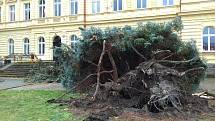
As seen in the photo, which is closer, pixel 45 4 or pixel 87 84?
pixel 87 84

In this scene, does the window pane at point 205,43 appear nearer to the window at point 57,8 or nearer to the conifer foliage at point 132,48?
the conifer foliage at point 132,48

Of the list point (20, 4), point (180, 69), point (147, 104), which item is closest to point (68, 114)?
point (147, 104)

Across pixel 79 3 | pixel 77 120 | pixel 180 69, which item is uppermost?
pixel 79 3

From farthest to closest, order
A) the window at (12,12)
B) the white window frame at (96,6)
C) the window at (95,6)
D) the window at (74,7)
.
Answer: the window at (12,12) → the window at (74,7) → the window at (95,6) → the white window frame at (96,6)

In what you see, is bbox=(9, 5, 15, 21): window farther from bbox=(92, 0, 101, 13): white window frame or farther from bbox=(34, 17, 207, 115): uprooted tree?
bbox=(34, 17, 207, 115): uprooted tree

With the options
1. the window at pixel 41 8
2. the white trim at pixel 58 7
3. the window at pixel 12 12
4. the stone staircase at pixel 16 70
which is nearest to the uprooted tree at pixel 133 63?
the stone staircase at pixel 16 70

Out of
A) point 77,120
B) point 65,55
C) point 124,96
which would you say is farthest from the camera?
point 65,55

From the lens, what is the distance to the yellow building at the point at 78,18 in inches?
1234

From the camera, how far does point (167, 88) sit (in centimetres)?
1173

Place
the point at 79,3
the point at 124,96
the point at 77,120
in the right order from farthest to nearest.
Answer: the point at 79,3
the point at 124,96
the point at 77,120

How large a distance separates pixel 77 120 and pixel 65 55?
261 inches

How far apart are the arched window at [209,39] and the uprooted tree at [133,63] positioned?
1603cm

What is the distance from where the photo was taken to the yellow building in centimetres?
3134

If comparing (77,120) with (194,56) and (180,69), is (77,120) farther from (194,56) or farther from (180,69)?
(194,56)
